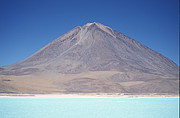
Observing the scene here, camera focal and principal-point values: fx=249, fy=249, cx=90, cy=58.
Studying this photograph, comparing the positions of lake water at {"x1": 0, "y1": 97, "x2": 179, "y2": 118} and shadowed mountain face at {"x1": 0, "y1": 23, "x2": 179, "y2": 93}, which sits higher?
shadowed mountain face at {"x1": 0, "y1": 23, "x2": 179, "y2": 93}

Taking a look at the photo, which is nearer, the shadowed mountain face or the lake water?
the lake water

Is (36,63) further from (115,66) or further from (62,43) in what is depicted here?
(115,66)

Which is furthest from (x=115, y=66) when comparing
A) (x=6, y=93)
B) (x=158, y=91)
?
(x=6, y=93)

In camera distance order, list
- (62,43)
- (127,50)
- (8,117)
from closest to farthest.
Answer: (8,117), (127,50), (62,43)

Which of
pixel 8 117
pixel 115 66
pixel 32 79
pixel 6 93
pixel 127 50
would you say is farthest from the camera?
pixel 127 50

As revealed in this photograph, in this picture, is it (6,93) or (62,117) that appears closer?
(62,117)

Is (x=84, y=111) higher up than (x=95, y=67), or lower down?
lower down

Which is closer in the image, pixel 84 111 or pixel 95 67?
pixel 84 111

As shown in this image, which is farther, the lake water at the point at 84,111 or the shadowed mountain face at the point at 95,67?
the shadowed mountain face at the point at 95,67
